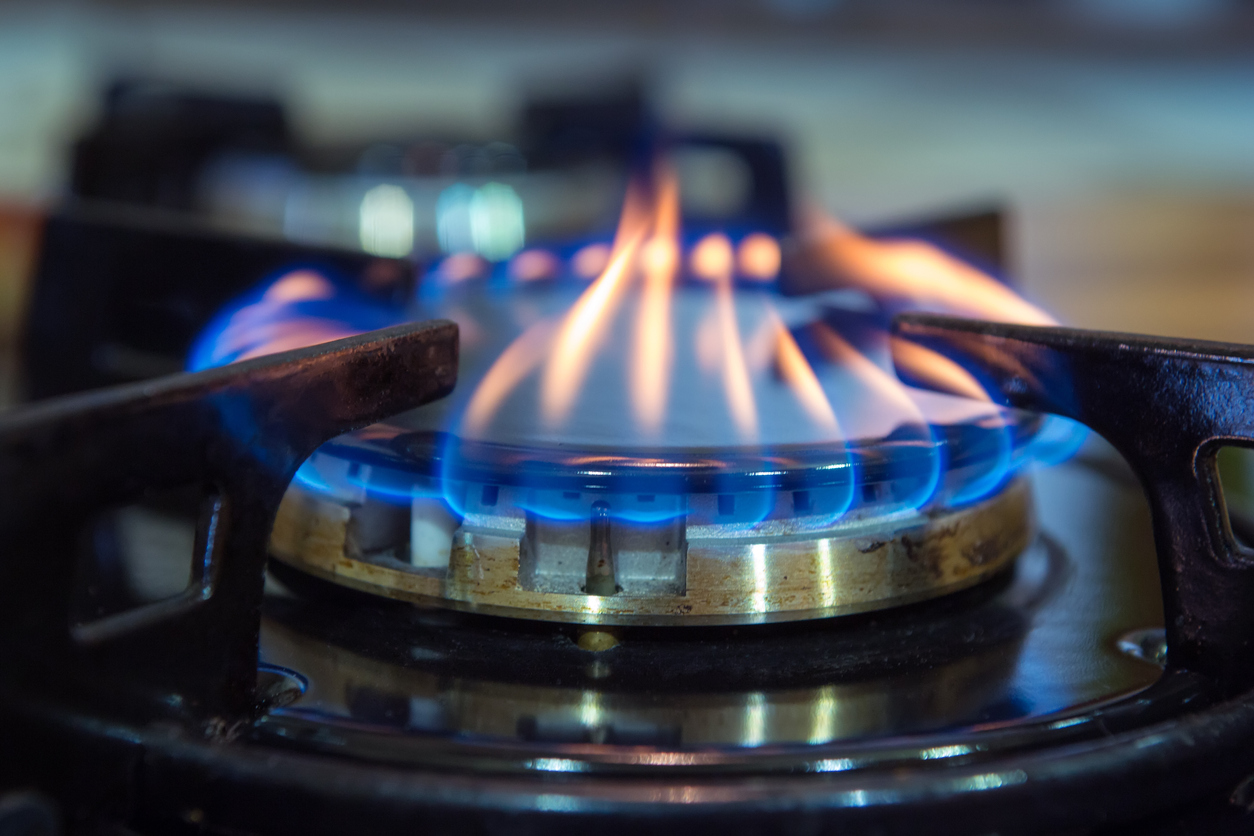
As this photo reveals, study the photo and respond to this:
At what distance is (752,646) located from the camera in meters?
0.39

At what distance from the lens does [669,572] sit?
38 centimetres

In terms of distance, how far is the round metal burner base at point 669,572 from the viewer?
38 cm

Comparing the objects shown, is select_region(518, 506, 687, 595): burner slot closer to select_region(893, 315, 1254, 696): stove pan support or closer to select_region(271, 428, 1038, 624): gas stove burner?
select_region(271, 428, 1038, 624): gas stove burner

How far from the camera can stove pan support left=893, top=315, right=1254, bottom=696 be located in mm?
356

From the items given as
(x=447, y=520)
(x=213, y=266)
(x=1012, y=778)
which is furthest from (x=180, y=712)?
(x=213, y=266)

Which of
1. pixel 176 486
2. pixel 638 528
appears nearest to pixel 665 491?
pixel 638 528

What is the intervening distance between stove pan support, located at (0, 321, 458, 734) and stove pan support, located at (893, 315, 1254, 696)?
256 mm

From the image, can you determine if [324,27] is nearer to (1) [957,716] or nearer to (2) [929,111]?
(2) [929,111]

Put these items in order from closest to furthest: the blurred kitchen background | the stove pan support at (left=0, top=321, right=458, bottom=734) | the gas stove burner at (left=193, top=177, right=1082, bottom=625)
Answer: the stove pan support at (left=0, top=321, right=458, bottom=734)
the gas stove burner at (left=193, top=177, right=1082, bottom=625)
the blurred kitchen background

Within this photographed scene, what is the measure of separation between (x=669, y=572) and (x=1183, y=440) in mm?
194

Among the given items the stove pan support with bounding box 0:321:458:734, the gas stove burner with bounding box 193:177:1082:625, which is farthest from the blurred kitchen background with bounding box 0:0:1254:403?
the stove pan support with bounding box 0:321:458:734

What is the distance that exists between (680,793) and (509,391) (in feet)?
0.74

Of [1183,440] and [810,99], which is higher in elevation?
[810,99]

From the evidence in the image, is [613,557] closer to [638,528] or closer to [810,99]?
[638,528]
